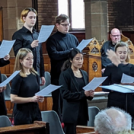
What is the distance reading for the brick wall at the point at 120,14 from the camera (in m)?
14.6

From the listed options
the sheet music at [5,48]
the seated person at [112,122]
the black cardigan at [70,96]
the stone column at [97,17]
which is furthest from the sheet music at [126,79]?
the stone column at [97,17]

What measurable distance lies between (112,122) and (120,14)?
41.5 ft

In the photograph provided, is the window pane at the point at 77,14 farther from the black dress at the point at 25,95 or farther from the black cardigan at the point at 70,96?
the black dress at the point at 25,95

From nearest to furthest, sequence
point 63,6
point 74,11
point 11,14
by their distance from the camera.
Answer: point 11,14 < point 63,6 < point 74,11

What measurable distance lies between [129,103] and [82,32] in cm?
951

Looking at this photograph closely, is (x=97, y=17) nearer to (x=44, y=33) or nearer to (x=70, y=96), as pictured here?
(x=44, y=33)

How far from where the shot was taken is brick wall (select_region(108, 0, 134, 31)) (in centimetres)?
1461

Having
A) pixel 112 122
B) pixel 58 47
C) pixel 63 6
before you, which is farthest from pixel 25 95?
pixel 63 6

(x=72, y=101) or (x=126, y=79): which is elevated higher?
(x=126, y=79)

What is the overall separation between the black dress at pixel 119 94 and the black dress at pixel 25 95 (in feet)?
3.18

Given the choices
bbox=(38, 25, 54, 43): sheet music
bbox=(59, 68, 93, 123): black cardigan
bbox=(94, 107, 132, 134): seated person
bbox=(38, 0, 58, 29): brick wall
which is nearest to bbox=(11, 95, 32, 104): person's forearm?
bbox=(59, 68, 93, 123): black cardigan

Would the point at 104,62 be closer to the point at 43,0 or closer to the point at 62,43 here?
the point at 62,43

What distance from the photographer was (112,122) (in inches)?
90.8

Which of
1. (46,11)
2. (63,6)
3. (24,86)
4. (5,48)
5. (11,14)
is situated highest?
(63,6)
